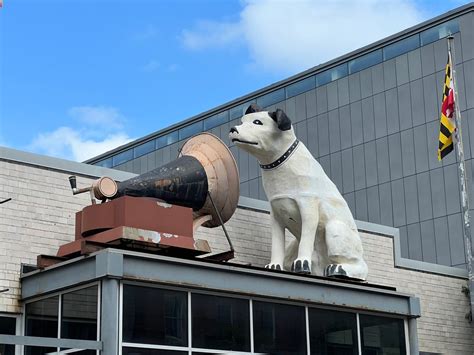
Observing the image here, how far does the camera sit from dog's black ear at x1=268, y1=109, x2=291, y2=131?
16.3 m

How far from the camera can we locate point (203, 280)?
1340cm

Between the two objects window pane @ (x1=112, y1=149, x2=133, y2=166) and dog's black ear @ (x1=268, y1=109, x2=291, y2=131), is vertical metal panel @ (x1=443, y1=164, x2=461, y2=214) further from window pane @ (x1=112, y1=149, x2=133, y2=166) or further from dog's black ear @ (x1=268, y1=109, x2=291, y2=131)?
window pane @ (x1=112, y1=149, x2=133, y2=166)

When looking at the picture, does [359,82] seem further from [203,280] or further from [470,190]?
[203,280]

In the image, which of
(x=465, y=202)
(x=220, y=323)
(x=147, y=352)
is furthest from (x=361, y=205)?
(x=147, y=352)

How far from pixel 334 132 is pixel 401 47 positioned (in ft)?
13.5

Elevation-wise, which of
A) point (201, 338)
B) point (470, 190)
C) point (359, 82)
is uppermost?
point (359, 82)

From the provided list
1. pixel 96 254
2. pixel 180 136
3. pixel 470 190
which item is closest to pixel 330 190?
pixel 96 254

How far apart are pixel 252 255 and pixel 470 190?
47.4 ft

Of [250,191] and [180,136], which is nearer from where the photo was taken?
[250,191]

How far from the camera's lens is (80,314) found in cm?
1291

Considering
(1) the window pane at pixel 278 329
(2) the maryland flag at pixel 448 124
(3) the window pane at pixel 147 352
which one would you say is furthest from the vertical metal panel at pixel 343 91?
(3) the window pane at pixel 147 352

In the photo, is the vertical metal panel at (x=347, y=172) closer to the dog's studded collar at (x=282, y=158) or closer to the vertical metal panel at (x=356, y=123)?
the vertical metal panel at (x=356, y=123)

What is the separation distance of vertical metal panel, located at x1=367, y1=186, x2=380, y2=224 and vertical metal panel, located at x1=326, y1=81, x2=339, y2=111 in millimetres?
3830

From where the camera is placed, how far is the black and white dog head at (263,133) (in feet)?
53.3
